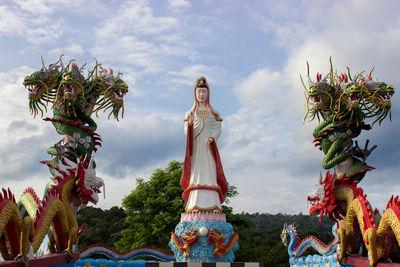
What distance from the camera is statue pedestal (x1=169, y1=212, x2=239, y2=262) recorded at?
10.4 meters

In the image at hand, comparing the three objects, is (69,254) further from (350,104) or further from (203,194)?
(350,104)

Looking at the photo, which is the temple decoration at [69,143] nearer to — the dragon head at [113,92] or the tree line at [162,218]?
the dragon head at [113,92]

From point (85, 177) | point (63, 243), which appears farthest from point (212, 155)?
point (63, 243)

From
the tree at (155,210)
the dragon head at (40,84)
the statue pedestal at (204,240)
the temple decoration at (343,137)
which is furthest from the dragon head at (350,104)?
the tree at (155,210)

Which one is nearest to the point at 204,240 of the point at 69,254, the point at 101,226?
the point at 69,254

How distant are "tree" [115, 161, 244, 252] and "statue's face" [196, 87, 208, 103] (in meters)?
6.65

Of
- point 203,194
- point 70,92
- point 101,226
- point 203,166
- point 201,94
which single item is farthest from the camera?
point 101,226

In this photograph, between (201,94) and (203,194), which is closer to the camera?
(203,194)

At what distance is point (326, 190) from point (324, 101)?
2.35m

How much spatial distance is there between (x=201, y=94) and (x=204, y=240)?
146 inches

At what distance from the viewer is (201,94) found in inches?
462

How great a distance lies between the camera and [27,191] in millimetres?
10383

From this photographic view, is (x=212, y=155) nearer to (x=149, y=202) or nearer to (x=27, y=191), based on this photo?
(x=27, y=191)

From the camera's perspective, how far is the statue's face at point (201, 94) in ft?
38.5
